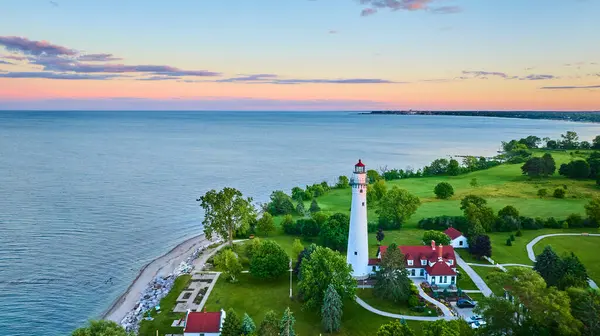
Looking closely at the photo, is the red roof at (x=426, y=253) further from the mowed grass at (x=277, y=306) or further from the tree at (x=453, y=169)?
the tree at (x=453, y=169)

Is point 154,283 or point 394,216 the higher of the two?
point 394,216

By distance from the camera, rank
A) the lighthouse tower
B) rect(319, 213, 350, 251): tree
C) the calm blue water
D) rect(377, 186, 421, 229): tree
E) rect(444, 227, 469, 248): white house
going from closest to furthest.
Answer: the lighthouse tower, the calm blue water, rect(319, 213, 350, 251): tree, rect(444, 227, 469, 248): white house, rect(377, 186, 421, 229): tree

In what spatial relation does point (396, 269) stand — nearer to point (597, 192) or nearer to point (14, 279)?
point (14, 279)

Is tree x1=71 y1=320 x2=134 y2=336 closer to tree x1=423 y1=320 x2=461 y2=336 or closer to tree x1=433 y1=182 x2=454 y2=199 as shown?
tree x1=423 y1=320 x2=461 y2=336

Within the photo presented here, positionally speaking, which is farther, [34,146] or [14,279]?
[34,146]

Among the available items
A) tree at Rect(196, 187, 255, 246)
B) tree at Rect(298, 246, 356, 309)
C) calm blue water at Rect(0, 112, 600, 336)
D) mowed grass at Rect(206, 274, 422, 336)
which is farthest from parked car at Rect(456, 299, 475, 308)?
calm blue water at Rect(0, 112, 600, 336)

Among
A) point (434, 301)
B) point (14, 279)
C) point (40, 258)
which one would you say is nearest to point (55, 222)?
point (40, 258)

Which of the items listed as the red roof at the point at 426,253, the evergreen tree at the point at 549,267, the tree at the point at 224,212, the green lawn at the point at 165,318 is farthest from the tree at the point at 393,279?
the tree at the point at 224,212
